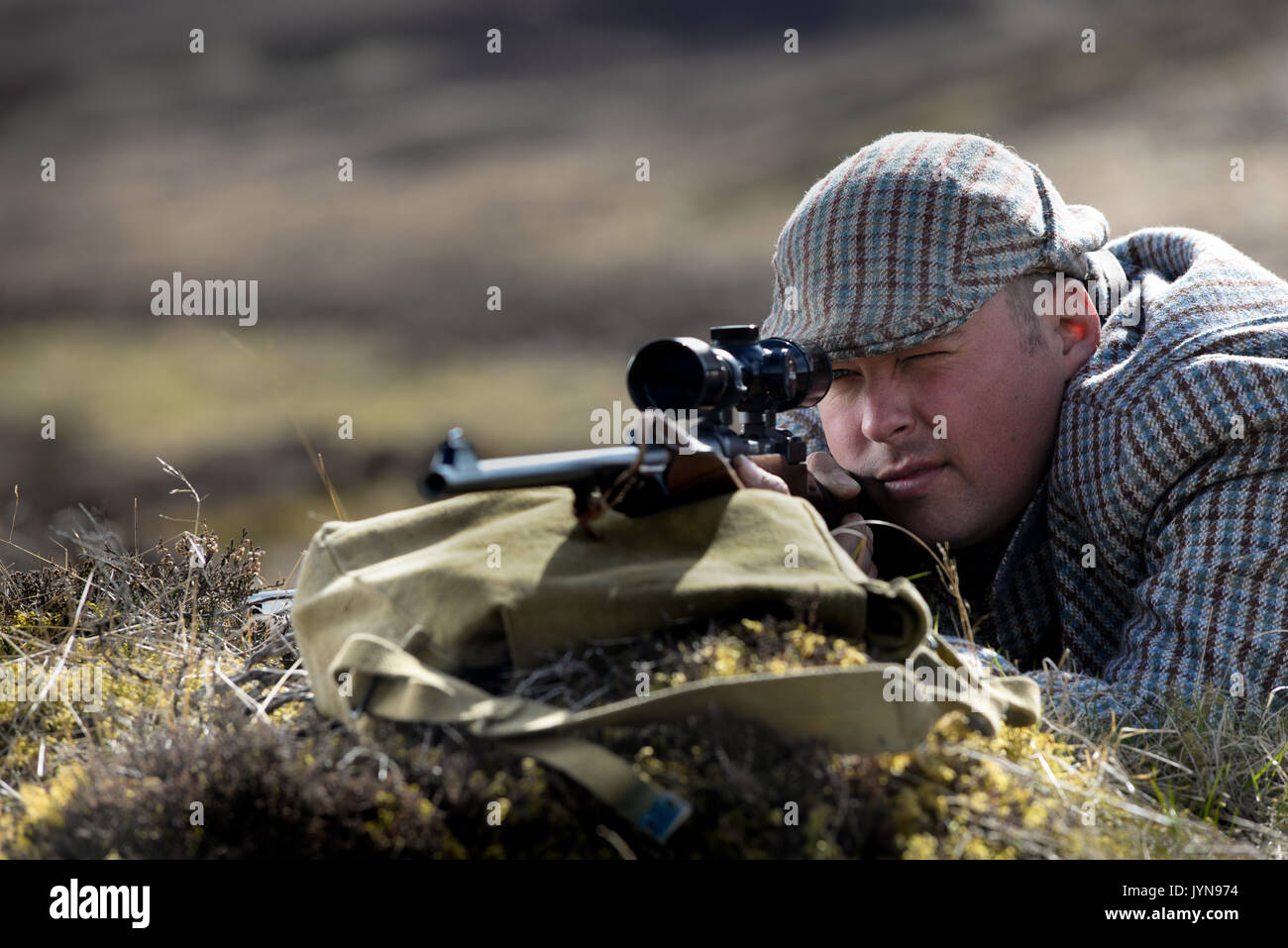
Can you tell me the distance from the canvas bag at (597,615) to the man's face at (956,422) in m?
1.21

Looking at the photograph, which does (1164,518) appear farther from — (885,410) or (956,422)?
(885,410)

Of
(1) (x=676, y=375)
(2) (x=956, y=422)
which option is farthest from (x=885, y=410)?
(1) (x=676, y=375)

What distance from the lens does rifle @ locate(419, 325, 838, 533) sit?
75.0 inches

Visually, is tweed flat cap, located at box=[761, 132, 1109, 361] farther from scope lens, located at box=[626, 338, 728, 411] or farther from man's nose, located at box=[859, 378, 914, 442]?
scope lens, located at box=[626, 338, 728, 411]

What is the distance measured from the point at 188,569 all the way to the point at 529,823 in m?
2.17

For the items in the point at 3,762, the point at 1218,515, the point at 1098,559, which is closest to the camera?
the point at 3,762

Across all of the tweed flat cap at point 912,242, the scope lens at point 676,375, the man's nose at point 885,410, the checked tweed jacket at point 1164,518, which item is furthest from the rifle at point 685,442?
the checked tweed jacket at point 1164,518

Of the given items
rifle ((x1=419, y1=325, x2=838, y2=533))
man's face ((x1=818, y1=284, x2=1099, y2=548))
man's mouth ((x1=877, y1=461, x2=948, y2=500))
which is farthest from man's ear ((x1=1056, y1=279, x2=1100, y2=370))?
rifle ((x1=419, y1=325, x2=838, y2=533))

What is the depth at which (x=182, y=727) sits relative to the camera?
2100 millimetres

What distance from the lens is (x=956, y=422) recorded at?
3441mm

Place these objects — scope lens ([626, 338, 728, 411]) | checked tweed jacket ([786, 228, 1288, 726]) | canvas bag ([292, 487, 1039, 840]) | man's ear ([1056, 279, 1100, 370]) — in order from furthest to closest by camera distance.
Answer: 1. man's ear ([1056, 279, 1100, 370])
2. checked tweed jacket ([786, 228, 1288, 726])
3. scope lens ([626, 338, 728, 411])
4. canvas bag ([292, 487, 1039, 840])

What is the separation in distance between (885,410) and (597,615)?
1646 mm
